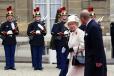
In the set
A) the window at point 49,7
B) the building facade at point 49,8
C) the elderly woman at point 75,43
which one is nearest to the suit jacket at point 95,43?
the elderly woman at point 75,43

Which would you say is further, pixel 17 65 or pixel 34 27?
pixel 17 65

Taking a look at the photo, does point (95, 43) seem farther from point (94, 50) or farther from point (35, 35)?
point (35, 35)

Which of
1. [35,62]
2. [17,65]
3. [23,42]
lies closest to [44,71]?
[35,62]

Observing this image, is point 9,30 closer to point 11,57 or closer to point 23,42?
point 11,57

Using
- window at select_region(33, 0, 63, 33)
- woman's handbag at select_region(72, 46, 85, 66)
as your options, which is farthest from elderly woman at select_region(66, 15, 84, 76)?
window at select_region(33, 0, 63, 33)

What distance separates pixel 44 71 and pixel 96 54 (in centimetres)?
708

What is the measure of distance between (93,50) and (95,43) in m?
0.13

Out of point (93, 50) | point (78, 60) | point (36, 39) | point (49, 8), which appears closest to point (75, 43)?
point (78, 60)

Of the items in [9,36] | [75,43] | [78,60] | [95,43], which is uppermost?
[95,43]

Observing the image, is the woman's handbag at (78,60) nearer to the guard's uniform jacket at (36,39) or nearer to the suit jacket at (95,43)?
the suit jacket at (95,43)

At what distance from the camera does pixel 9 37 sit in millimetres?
18547

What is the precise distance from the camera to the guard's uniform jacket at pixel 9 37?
60.4 feet

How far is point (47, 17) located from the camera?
84.2ft

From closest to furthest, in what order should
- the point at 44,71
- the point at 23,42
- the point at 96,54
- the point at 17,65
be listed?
1. the point at 96,54
2. the point at 44,71
3. the point at 17,65
4. the point at 23,42
